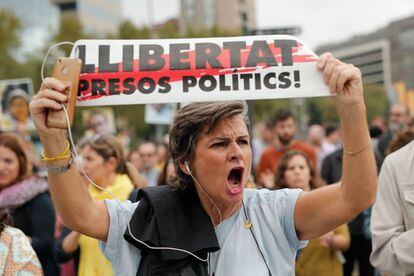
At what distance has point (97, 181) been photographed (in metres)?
4.33

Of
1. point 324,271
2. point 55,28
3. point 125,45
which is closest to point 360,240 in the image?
point 324,271

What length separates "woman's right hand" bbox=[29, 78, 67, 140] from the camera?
6.16 feet

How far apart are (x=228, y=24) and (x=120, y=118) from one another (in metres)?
46.8

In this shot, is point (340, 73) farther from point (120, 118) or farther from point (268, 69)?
point (120, 118)

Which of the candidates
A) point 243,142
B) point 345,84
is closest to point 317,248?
point 243,142

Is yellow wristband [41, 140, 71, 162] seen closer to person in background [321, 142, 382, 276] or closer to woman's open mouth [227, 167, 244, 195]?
woman's open mouth [227, 167, 244, 195]

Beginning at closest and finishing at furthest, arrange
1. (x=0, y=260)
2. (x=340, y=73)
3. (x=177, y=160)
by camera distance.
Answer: (x=340, y=73) → (x=177, y=160) → (x=0, y=260)

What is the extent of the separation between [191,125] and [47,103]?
1.80ft

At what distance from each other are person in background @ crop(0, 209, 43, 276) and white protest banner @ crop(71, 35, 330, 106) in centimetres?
96

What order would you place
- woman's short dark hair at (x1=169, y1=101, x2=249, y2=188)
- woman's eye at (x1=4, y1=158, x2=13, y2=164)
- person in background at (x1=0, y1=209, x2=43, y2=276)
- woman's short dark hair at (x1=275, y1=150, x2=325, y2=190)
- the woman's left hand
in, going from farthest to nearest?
woman's short dark hair at (x1=275, y1=150, x2=325, y2=190), woman's eye at (x1=4, y1=158, x2=13, y2=164), person in background at (x1=0, y1=209, x2=43, y2=276), woman's short dark hair at (x1=169, y1=101, x2=249, y2=188), the woman's left hand

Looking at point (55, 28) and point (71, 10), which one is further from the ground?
point (71, 10)

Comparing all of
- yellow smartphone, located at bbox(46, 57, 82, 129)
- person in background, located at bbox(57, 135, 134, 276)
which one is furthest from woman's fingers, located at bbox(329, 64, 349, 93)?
person in background, located at bbox(57, 135, 134, 276)

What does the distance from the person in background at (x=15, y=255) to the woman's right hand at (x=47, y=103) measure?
0.92 meters

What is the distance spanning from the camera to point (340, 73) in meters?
1.87
